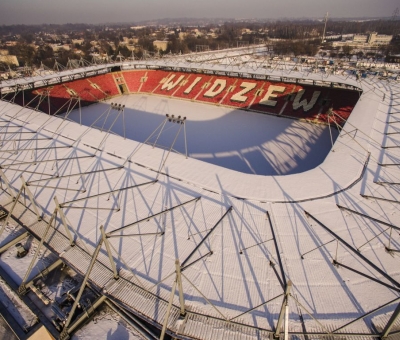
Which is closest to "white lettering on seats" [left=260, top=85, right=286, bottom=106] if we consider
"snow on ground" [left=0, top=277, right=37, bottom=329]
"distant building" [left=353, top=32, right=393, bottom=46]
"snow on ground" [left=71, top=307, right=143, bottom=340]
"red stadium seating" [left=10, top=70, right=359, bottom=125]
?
"red stadium seating" [left=10, top=70, right=359, bottom=125]

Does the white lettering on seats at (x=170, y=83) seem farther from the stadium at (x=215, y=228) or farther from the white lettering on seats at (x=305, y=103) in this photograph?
the stadium at (x=215, y=228)

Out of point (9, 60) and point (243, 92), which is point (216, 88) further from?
point (9, 60)

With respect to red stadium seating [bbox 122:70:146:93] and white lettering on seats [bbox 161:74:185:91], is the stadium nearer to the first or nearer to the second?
white lettering on seats [bbox 161:74:185:91]

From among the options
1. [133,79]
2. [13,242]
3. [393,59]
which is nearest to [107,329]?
[13,242]

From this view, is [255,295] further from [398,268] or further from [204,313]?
[398,268]

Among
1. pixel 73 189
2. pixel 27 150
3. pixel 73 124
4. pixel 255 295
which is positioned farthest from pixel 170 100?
pixel 255 295
